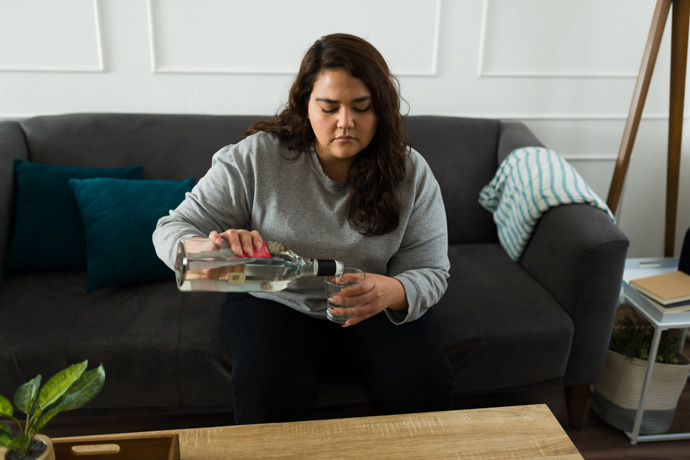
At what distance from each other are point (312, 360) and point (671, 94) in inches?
67.0

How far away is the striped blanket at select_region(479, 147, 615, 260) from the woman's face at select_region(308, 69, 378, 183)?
74 centimetres

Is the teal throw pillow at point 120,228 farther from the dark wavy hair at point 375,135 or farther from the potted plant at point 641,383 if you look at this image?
the potted plant at point 641,383

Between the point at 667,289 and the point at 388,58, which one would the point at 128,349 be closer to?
the point at 388,58

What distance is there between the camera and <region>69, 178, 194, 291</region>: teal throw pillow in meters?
1.66

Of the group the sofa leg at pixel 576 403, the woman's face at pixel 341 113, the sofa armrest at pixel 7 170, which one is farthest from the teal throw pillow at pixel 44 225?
the sofa leg at pixel 576 403

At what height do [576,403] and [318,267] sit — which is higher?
[318,267]

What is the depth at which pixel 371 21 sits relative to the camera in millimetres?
2150

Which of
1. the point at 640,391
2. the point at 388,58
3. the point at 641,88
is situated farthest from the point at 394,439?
the point at 641,88

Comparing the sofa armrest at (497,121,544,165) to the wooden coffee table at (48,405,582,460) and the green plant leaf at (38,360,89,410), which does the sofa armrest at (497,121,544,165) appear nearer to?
the wooden coffee table at (48,405,582,460)

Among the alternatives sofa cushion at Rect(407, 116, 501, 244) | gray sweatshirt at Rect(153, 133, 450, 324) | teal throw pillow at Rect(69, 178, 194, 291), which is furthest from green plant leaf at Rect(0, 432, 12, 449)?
sofa cushion at Rect(407, 116, 501, 244)

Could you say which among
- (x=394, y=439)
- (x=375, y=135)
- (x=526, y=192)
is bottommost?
(x=394, y=439)

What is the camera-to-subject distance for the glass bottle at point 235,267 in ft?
3.11

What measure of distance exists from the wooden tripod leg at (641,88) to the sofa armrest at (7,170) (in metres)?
2.08

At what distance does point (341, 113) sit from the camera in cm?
126
